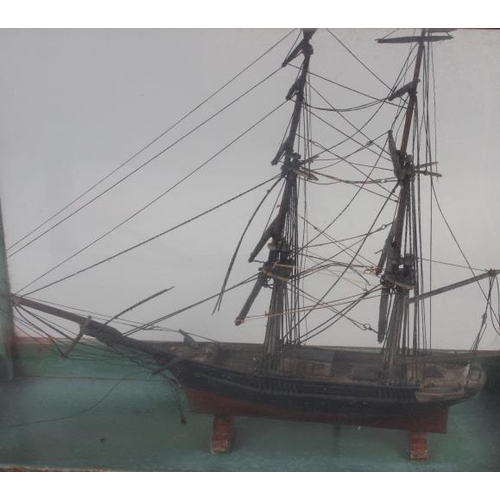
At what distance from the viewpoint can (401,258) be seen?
2.98 metres

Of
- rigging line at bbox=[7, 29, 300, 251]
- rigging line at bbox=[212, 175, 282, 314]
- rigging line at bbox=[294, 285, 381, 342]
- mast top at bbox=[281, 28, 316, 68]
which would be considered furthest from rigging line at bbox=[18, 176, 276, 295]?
rigging line at bbox=[294, 285, 381, 342]

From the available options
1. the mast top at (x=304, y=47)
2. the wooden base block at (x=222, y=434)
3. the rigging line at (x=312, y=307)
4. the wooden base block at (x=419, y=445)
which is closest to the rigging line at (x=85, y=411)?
the wooden base block at (x=222, y=434)

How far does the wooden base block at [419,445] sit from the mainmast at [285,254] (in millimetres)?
733

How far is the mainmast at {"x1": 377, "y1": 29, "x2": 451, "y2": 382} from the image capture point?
285 centimetres

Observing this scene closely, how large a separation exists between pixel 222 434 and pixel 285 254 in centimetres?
93

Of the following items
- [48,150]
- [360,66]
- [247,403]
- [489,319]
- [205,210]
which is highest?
[360,66]

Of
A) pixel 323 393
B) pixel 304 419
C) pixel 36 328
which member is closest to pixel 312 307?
pixel 323 393

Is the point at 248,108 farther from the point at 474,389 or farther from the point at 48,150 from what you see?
the point at 474,389

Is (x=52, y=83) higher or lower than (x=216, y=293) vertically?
higher

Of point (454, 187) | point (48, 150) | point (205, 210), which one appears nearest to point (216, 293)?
point (205, 210)

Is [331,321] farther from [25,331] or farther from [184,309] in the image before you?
[25,331]

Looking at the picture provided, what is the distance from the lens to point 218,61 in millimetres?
2875

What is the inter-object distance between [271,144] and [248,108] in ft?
0.64

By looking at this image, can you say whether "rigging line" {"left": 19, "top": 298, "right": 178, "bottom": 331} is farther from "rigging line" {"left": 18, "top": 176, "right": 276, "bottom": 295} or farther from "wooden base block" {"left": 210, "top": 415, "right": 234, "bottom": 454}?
"wooden base block" {"left": 210, "top": 415, "right": 234, "bottom": 454}
